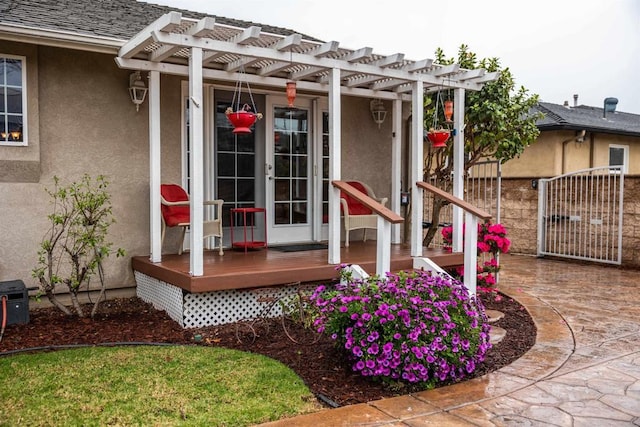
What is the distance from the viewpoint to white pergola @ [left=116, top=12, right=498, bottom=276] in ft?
16.4

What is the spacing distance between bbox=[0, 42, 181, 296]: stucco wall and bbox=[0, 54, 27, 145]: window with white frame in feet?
0.24

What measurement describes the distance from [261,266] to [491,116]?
13.1ft

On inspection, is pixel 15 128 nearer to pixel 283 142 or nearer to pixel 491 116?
pixel 283 142

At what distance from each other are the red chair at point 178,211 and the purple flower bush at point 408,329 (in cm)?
235

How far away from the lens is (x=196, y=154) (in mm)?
5039

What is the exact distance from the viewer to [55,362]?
13.7 feet

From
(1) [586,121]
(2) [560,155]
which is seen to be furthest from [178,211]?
(1) [586,121]

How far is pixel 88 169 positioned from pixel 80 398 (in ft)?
10.5

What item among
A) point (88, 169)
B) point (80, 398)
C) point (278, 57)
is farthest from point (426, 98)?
point (80, 398)

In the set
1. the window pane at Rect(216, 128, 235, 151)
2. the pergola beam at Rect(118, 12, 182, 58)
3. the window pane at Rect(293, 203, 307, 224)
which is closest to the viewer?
the pergola beam at Rect(118, 12, 182, 58)

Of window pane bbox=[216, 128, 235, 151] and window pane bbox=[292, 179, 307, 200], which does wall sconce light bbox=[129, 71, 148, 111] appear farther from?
window pane bbox=[292, 179, 307, 200]

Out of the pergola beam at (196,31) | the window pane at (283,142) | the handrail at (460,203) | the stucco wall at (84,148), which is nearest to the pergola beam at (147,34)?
the pergola beam at (196,31)

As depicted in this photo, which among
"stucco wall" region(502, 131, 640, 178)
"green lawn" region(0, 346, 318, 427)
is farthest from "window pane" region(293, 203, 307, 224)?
"stucco wall" region(502, 131, 640, 178)

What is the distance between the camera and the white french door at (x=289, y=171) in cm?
749
